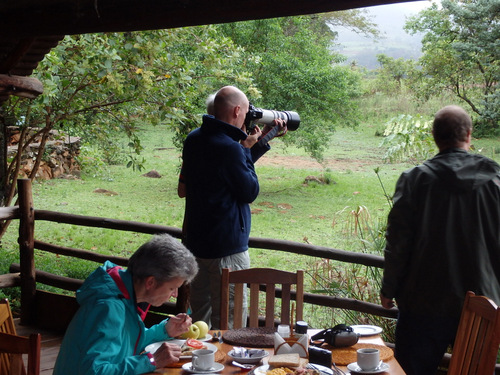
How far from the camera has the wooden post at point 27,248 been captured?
4621mm

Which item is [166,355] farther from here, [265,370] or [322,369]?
[322,369]

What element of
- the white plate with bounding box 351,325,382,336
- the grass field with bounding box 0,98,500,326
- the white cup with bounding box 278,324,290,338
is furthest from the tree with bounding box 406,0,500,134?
the white cup with bounding box 278,324,290,338

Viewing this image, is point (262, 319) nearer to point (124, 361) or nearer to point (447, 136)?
point (447, 136)

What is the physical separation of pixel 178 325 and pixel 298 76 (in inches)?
272

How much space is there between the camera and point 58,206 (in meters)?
9.98

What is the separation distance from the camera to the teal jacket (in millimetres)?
1814

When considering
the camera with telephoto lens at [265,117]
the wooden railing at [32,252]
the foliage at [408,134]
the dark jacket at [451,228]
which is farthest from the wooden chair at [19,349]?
the foliage at [408,134]

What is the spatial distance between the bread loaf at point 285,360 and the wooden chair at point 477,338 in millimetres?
549

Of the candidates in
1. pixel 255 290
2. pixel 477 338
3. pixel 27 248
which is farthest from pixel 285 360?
pixel 27 248

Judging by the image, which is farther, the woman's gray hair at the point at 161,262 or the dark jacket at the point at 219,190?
the dark jacket at the point at 219,190

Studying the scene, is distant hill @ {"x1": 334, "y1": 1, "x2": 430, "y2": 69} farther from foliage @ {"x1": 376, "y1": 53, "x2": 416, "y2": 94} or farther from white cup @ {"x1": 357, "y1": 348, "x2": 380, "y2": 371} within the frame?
white cup @ {"x1": 357, "y1": 348, "x2": 380, "y2": 371}

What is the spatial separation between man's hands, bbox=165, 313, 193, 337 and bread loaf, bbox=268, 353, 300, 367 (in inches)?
13.6

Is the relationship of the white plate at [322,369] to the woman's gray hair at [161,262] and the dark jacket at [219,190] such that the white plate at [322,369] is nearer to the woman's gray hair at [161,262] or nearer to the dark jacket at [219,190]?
the woman's gray hair at [161,262]

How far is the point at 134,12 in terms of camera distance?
6.90 ft
